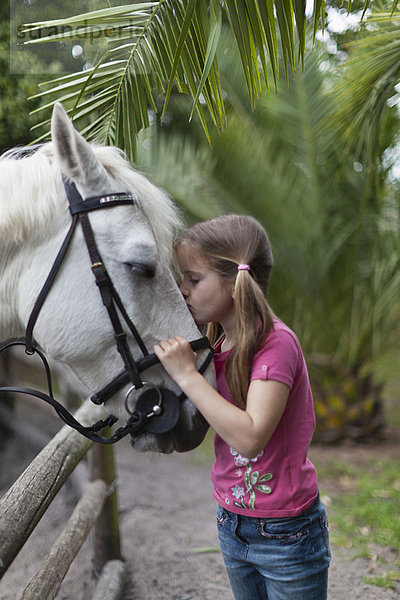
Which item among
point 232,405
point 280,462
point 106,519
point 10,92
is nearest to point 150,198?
Result: point 232,405

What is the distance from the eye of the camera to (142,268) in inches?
54.4

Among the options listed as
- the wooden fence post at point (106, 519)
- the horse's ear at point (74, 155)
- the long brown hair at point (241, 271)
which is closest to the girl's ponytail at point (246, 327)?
the long brown hair at point (241, 271)

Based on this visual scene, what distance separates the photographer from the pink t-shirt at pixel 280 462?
136 cm

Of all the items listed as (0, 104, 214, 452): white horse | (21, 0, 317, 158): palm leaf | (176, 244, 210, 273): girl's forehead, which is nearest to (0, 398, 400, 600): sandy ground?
(0, 104, 214, 452): white horse

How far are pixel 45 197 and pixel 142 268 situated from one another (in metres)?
0.34

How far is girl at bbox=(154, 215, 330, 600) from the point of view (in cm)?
132

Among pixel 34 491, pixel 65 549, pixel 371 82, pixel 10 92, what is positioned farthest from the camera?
pixel 10 92

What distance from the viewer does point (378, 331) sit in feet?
15.8

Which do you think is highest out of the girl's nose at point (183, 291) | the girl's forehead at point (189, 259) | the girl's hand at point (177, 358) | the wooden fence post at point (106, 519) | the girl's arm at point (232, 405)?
the girl's forehead at point (189, 259)

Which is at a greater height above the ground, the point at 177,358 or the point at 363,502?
the point at 177,358

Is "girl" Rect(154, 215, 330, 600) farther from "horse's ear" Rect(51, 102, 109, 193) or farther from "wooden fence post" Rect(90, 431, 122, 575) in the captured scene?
"wooden fence post" Rect(90, 431, 122, 575)

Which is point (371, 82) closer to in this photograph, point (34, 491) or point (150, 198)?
point (150, 198)

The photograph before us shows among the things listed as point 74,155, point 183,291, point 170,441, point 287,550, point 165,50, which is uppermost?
point 165,50

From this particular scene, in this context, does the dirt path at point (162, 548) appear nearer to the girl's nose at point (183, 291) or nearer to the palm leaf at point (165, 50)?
the girl's nose at point (183, 291)
